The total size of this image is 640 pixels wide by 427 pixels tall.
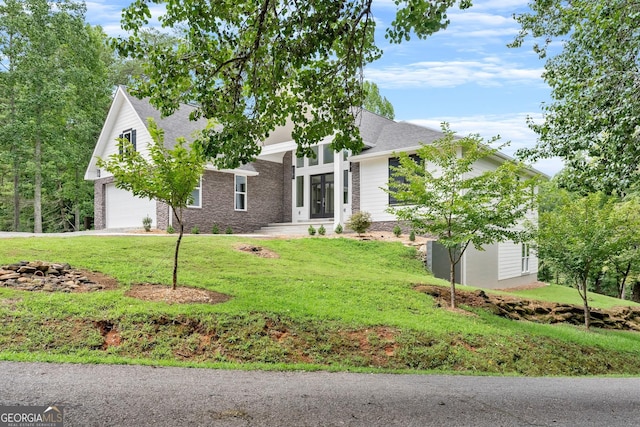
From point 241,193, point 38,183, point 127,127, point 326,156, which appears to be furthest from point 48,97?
point 326,156

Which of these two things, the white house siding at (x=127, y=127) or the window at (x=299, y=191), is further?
the window at (x=299, y=191)

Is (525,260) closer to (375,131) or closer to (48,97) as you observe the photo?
(375,131)

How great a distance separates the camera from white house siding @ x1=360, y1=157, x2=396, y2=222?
19000 mm

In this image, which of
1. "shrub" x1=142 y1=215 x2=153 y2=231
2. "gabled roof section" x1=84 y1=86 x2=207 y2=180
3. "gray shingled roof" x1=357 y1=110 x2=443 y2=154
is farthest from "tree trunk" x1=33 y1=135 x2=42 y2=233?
"gray shingled roof" x1=357 y1=110 x2=443 y2=154

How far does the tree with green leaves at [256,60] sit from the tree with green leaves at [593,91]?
11.5 ft

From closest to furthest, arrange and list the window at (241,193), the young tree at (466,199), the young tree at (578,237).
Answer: the young tree at (466,199) → the young tree at (578,237) → the window at (241,193)

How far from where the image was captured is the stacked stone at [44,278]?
8266 mm

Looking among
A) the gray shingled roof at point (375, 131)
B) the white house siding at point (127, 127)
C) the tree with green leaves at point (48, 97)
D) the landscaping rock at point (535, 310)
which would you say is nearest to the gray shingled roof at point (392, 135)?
the gray shingled roof at point (375, 131)

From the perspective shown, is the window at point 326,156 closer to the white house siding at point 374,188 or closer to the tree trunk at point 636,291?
the white house siding at point 374,188

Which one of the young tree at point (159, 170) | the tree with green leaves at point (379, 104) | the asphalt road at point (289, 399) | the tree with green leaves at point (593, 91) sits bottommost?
the asphalt road at point (289, 399)

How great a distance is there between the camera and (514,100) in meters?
11.9

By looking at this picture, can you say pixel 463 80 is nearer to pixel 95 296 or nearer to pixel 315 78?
pixel 315 78

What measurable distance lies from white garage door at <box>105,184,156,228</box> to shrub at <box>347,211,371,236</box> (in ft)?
29.8

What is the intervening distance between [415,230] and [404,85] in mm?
3835
